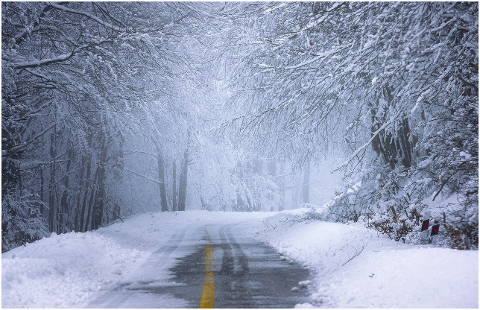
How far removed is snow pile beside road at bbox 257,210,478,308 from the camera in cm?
533

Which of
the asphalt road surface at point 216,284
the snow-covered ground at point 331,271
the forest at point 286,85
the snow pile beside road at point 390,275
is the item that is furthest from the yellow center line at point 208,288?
the forest at point 286,85

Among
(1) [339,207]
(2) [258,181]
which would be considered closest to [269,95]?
(1) [339,207]

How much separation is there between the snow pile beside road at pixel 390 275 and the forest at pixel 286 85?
948 mm

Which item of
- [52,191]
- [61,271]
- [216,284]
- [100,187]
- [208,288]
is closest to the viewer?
[208,288]

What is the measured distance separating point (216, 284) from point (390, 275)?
2913 millimetres

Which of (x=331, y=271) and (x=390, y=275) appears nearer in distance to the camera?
(x=390, y=275)

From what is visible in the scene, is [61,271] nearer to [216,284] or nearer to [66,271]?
[66,271]

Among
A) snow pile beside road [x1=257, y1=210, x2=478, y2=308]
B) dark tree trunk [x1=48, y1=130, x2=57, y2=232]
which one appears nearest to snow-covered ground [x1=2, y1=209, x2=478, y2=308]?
snow pile beside road [x1=257, y1=210, x2=478, y2=308]

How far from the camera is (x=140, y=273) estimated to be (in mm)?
8992

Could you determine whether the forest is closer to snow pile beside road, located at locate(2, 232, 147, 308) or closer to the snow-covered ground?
the snow-covered ground

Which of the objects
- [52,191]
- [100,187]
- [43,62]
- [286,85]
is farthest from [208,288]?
[100,187]

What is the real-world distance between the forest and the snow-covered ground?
105cm

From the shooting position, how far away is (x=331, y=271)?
27.3ft

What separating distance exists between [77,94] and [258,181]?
3239 cm
